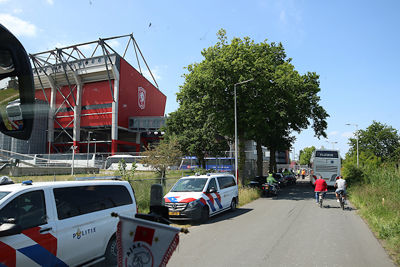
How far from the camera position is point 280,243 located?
25.8 ft

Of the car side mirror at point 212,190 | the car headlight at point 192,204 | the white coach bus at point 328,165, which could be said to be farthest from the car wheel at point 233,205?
the white coach bus at point 328,165

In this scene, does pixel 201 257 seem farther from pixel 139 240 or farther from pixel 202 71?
pixel 202 71

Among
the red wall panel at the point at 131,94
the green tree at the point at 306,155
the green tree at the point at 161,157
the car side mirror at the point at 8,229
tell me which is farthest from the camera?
the green tree at the point at 306,155

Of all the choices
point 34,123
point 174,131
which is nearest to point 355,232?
point 34,123

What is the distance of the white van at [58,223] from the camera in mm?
4238

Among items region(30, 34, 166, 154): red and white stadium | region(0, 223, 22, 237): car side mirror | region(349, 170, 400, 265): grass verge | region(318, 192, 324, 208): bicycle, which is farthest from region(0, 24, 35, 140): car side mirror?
region(30, 34, 166, 154): red and white stadium

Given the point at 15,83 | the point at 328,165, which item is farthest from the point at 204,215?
the point at 328,165

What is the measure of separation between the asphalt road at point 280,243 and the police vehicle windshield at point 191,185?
138cm

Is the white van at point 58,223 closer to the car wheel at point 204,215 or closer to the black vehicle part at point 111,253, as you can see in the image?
the black vehicle part at point 111,253

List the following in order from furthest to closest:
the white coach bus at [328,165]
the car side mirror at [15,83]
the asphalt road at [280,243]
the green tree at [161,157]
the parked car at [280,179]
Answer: the parked car at [280,179]
the green tree at [161,157]
the white coach bus at [328,165]
the asphalt road at [280,243]
the car side mirror at [15,83]

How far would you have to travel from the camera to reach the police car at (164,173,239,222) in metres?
11.0

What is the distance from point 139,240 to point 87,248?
12.0 ft

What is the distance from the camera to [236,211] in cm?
1434

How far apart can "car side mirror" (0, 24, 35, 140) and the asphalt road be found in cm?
470
